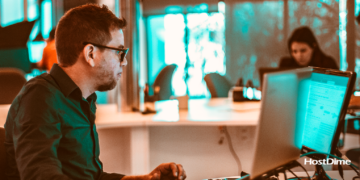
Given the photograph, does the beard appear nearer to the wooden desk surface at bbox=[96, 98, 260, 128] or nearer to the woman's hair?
the wooden desk surface at bbox=[96, 98, 260, 128]

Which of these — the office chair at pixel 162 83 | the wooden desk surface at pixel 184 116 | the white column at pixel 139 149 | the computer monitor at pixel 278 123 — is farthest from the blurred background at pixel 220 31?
the computer monitor at pixel 278 123

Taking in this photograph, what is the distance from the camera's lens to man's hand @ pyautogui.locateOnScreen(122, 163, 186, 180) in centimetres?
104

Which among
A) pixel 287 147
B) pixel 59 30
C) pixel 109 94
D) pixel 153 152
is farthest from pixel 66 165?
pixel 109 94

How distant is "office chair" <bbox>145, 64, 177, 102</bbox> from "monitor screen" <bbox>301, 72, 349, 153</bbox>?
4.97 feet

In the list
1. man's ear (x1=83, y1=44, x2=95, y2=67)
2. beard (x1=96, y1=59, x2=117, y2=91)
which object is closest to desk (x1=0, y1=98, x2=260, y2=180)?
beard (x1=96, y1=59, x2=117, y2=91)

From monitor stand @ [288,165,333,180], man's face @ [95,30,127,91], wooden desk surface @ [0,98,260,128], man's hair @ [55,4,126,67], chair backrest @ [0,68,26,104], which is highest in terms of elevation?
man's hair @ [55,4,126,67]

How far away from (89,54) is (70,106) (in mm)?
209

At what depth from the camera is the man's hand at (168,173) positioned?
1040mm

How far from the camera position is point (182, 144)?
95.0 inches

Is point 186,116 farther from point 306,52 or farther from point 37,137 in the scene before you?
point 306,52

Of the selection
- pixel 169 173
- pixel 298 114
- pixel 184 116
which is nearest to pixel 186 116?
pixel 184 116

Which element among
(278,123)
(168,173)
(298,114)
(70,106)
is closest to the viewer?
(278,123)

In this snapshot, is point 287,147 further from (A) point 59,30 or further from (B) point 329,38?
(B) point 329,38

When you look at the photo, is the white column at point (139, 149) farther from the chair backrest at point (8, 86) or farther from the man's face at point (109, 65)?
the man's face at point (109, 65)
